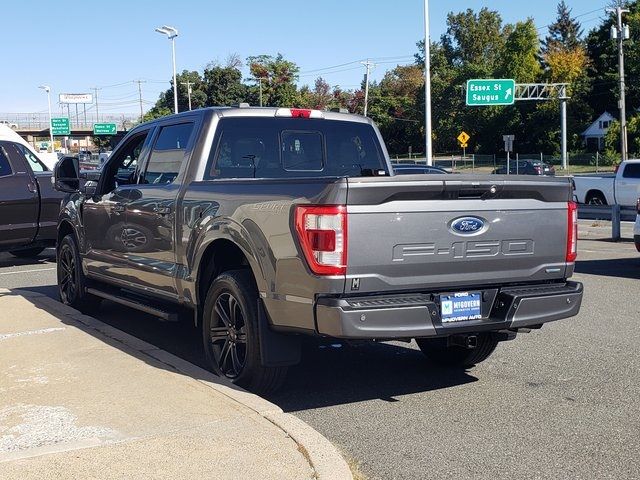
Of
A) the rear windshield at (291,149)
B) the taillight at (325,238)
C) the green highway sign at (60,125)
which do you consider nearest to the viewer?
the taillight at (325,238)

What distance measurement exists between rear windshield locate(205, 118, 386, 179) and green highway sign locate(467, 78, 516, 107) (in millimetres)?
40930

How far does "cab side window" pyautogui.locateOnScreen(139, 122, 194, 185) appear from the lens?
709 centimetres

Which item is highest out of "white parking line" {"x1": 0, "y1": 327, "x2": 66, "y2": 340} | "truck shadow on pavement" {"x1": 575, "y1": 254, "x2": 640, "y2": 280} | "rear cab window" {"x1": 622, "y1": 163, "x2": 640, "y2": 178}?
"rear cab window" {"x1": 622, "y1": 163, "x2": 640, "y2": 178}

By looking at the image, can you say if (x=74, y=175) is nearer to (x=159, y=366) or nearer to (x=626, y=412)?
Result: (x=159, y=366)

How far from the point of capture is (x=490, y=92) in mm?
47656

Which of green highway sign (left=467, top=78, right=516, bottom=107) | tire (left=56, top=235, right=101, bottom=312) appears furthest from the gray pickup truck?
green highway sign (left=467, top=78, right=516, bottom=107)

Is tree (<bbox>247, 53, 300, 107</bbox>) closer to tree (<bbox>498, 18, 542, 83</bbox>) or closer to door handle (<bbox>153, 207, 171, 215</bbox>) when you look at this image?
tree (<bbox>498, 18, 542, 83</bbox>)

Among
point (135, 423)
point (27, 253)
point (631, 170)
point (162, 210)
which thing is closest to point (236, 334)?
point (135, 423)

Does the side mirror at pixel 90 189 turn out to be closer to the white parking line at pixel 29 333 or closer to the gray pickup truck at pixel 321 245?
the gray pickup truck at pixel 321 245

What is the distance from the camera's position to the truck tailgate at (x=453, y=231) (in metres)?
5.13

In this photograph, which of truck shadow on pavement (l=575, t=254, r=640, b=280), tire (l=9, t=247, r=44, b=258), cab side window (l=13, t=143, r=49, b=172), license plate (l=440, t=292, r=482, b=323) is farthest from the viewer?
tire (l=9, t=247, r=44, b=258)

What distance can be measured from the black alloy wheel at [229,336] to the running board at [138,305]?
2.51ft

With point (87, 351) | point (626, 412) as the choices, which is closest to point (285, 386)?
point (87, 351)

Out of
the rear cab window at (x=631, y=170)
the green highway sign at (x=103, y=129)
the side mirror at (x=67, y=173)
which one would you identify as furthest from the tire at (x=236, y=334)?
the green highway sign at (x=103, y=129)
